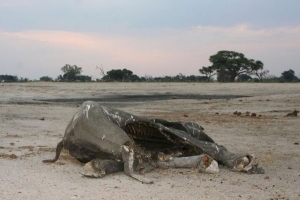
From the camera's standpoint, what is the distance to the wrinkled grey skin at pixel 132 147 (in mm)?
6082

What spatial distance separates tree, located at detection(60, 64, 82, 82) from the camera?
4728 centimetres

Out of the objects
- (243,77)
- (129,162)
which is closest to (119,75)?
(243,77)

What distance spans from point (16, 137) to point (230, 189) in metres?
4.82

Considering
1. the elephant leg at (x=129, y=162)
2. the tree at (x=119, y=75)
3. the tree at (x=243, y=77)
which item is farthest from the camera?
the tree at (x=243, y=77)

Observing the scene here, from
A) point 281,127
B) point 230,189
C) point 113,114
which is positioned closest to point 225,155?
point 230,189

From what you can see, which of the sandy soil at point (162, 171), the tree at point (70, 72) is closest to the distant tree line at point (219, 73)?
the tree at point (70, 72)

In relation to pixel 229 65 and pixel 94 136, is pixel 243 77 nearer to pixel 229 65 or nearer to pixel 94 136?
pixel 229 65

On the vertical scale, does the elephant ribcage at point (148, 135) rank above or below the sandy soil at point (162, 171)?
above

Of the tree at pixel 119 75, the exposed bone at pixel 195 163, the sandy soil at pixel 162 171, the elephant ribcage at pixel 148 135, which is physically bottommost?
the sandy soil at pixel 162 171

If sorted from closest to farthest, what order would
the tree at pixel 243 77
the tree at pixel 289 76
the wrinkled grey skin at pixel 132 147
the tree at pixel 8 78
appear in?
1. the wrinkled grey skin at pixel 132 147
2. the tree at pixel 8 78
3. the tree at pixel 289 76
4. the tree at pixel 243 77

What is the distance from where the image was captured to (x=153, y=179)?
5793 mm

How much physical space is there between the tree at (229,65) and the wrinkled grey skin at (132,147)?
40210 mm

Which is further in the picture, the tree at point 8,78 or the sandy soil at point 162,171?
the tree at point 8,78

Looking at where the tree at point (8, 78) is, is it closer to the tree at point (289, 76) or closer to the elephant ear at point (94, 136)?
the tree at point (289, 76)
